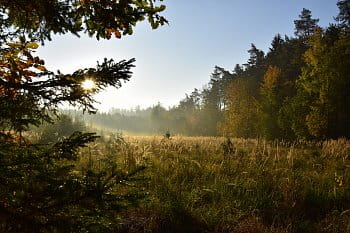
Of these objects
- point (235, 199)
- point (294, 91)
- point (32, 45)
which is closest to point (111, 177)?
point (32, 45)

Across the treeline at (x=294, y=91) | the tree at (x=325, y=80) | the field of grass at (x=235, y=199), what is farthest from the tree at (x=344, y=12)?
the field of grass at (x=235, y=199)

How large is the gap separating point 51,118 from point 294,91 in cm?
3481

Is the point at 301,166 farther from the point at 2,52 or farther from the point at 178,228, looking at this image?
the point at 2,52

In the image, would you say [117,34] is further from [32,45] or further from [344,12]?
[344,12]

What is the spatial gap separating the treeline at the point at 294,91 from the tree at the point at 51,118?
20860mm

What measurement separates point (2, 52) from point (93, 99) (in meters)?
0.93

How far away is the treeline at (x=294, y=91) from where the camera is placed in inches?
854

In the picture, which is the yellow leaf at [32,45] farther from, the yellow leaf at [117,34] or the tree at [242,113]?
the tree at [242,113]

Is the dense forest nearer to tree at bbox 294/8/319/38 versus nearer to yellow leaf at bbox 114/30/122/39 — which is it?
yellow leaf at bbox 114/30/122/39

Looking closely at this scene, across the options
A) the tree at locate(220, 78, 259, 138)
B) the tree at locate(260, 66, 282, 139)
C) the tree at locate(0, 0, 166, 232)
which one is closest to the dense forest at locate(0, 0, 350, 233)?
the tree at locate(0, 0, 166, 232)

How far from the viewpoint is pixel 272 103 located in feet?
100

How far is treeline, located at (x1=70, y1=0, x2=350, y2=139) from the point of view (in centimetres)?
2169

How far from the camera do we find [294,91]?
114 ft

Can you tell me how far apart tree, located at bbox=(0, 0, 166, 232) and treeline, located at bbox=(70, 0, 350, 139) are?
20.9 metres
